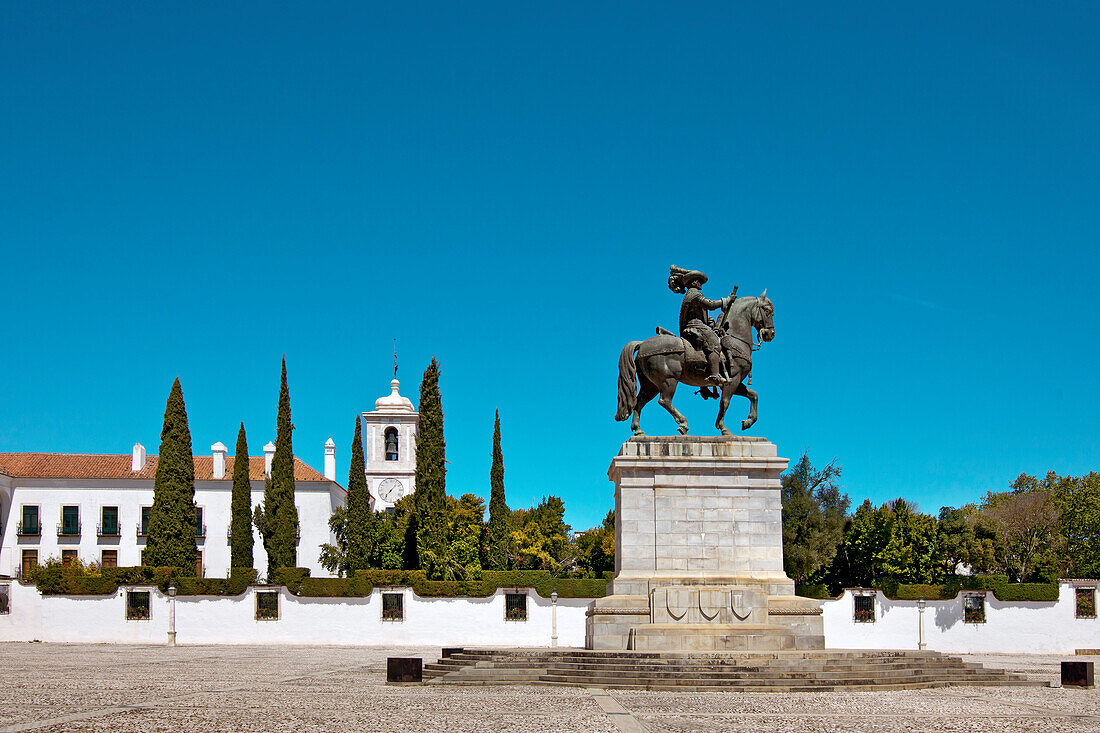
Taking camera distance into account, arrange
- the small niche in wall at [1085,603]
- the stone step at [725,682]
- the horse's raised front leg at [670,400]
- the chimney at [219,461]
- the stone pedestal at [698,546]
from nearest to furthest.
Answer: the stone step at [725,682]
the stone pedestal at [698,546]
the horse's raised front leg at [670,400]
the small niche in wall at [1085,603]
the chimney at [219,461]

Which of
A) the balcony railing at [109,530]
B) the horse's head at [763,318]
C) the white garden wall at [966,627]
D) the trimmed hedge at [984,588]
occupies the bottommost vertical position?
the white garden wall at [966,627]

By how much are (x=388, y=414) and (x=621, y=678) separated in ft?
184

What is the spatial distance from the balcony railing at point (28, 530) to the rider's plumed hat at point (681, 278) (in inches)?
1905

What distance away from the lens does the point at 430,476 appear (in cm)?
4344

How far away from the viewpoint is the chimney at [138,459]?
Result: 6028 cm

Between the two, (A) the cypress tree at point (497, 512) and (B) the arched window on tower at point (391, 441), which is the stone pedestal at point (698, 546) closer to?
(A) the cypress tree at point (497, 512)

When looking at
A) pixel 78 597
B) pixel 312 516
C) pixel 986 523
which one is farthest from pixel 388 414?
pixel 986 523

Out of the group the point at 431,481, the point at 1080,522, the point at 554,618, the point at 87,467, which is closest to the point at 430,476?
the point at 431,481

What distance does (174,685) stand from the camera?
1675 cm

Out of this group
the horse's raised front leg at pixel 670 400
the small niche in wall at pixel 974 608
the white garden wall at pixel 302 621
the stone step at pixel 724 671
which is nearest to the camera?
the stone step at pixel 724 671

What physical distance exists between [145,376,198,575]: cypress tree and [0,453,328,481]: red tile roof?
14.4 meters

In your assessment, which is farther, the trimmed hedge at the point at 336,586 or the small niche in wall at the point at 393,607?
the small niche in wall at the point at 393,607

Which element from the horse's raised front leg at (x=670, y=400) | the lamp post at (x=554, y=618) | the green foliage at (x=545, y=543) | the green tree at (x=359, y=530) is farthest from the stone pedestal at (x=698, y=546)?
the green foliage at (x=545, y=543)

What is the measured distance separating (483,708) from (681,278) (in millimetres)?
9947
